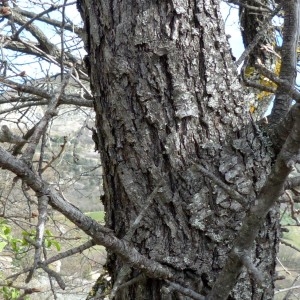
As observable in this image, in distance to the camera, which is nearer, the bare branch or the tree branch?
the tree branch

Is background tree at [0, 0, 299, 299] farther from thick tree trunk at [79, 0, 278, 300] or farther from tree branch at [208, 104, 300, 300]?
tree branch at [208, 104, 300, 300]

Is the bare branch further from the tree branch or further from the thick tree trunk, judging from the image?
the tree branch

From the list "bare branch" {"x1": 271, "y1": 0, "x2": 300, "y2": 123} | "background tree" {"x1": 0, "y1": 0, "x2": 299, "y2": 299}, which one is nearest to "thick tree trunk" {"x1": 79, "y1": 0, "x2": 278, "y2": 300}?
"background tree" {"x1": 0, "y1": 0, "x2": 299, "y2": 299}

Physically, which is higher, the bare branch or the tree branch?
the bare branch

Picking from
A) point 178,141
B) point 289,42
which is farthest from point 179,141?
point 289,42

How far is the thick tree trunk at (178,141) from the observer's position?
4.30 feet

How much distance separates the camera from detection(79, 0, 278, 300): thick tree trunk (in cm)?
131

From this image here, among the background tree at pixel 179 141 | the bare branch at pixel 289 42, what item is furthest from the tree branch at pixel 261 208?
the bare branch at pixel 289 42

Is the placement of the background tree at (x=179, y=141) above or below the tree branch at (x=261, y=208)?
above

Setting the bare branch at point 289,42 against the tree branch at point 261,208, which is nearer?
the tree branch at point 261,208

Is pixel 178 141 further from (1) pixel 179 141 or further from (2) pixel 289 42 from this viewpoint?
(2) pixel 289 42

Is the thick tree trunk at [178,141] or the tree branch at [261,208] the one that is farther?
the thick tree trunk at [178,141]

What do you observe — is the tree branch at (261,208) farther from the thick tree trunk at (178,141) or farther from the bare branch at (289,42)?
the bare branch at (289,42)

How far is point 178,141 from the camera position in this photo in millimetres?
1318
